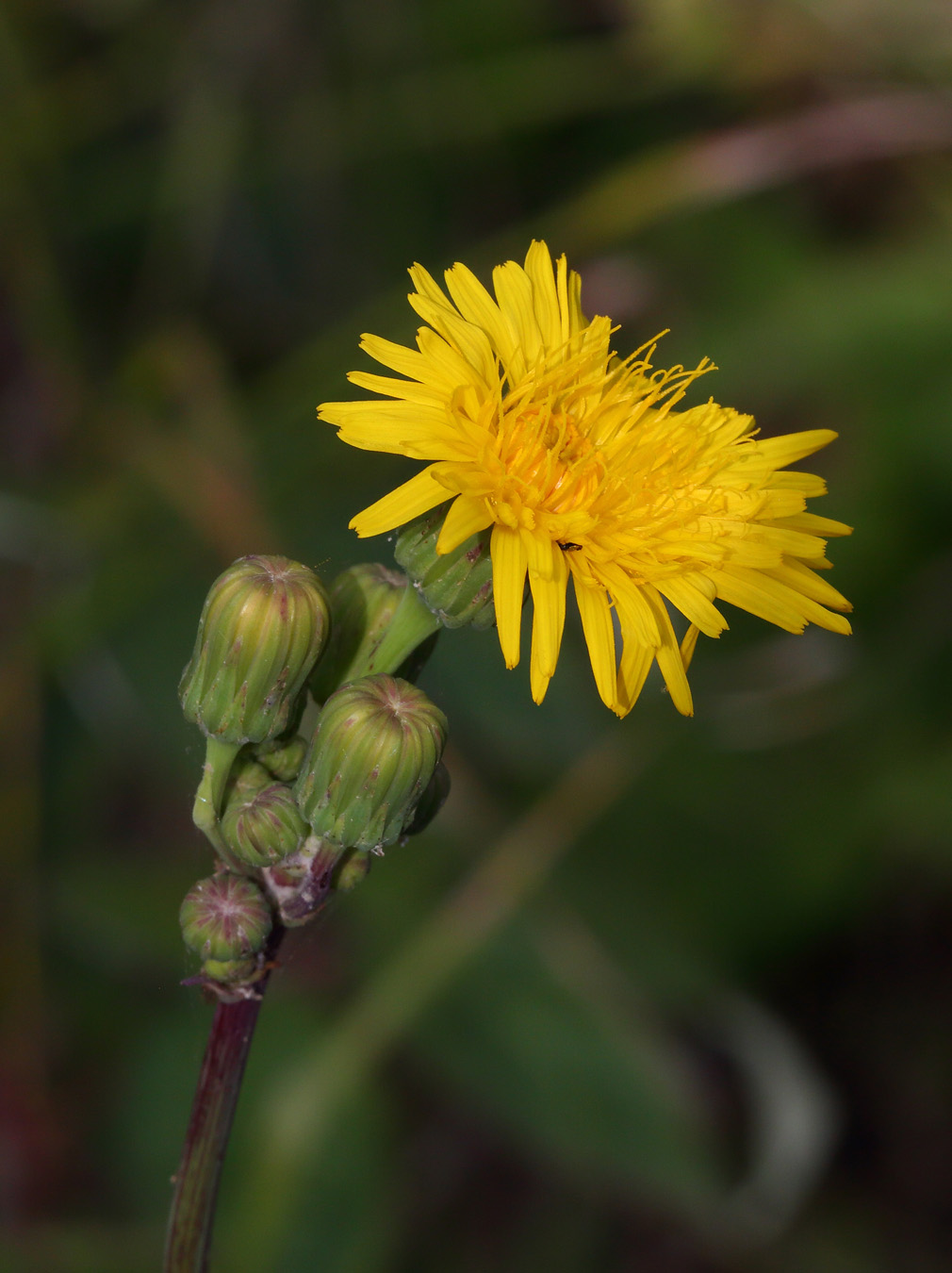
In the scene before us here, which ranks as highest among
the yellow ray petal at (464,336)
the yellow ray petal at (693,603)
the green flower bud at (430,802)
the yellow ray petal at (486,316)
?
the yellow ray petal at (486,316)

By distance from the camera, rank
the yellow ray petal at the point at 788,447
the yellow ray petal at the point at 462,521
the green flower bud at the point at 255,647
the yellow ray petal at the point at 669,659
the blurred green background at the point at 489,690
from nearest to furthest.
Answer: the yellow ray petal at the point at 462,521, the green flower bud at the point at 255,647, the yellow ray petal at the point at 669,659, the yellow ray petal at the point at 788,447, the blurred green background at the point at 489,690

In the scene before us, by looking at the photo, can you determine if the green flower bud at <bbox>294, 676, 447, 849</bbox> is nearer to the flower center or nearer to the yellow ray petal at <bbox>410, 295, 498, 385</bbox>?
the flower center

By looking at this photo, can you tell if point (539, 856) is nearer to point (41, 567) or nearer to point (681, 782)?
point (681, 782)

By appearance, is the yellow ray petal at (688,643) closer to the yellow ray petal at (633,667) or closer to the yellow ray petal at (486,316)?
the yellow ray petal at (633,667)

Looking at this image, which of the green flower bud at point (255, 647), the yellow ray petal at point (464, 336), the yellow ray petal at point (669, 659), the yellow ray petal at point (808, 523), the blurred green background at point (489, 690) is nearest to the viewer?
the green flower bud at point (255, 647)

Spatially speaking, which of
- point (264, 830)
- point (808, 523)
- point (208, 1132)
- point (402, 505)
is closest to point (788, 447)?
point (808, 523)

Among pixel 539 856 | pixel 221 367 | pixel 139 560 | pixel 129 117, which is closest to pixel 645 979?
pixel 539 856

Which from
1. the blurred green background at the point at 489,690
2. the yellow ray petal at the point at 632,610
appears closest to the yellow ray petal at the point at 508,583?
the yellow ray petal at the point at 632,610
